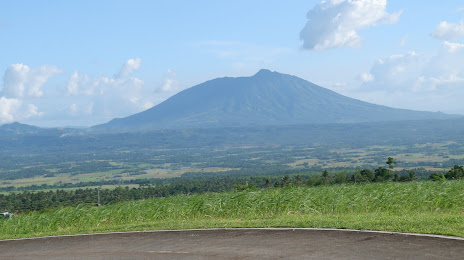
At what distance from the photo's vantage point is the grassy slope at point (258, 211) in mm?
16375

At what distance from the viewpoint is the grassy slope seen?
1638 cm

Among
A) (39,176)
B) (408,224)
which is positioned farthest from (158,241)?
(39,176)

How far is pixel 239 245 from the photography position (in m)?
13.4

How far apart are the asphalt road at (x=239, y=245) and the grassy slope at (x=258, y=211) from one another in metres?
1.02

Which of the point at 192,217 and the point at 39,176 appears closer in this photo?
the point at 192,217

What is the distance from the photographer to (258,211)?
18797 millimetres

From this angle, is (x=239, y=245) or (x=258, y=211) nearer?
(x=239, y=245)

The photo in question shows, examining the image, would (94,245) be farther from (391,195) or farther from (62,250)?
(391,195)

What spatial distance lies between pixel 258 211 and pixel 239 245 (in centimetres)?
544

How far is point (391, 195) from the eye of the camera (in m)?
19.0

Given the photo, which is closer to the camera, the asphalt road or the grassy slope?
the asphalt road

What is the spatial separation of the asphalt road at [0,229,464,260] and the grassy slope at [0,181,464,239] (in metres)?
1.02

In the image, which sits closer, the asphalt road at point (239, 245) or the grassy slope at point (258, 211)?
the asphalt road at point (239, 245)

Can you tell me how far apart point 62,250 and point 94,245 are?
33.0 inches
